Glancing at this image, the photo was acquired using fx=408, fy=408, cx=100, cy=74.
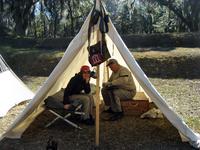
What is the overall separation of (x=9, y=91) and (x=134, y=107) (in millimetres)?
3521

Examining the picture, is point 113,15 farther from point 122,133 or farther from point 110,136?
point 110,136

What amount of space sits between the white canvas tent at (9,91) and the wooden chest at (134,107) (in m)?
2.87

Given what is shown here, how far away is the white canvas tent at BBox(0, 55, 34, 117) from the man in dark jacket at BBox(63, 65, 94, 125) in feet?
7.65

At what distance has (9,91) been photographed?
34.9ft

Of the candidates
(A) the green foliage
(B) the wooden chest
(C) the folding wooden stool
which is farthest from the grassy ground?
(A) the green foliage

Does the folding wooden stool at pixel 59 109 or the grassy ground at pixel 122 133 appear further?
the folding wooden stool at pixel 59 109

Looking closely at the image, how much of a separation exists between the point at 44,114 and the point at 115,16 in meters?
33.5

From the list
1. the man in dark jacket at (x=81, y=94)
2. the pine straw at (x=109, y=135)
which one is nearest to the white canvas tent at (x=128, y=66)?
the pine straw at (x=109, y=135)

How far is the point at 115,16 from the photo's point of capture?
4175 cm

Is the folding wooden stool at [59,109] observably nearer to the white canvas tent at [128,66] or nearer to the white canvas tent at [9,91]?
the white canvas tent at [128,66]

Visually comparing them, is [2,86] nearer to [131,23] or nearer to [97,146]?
[97,146]

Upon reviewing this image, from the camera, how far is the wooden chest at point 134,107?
353 inches

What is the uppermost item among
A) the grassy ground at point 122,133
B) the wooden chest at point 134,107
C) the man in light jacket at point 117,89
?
the man in light jacket at point 117,89

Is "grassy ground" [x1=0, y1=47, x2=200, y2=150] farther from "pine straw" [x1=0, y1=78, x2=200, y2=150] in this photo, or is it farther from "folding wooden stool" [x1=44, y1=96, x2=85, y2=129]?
"folding wooden stool" [x1=44, y1=96, x2=85, y2=129]
